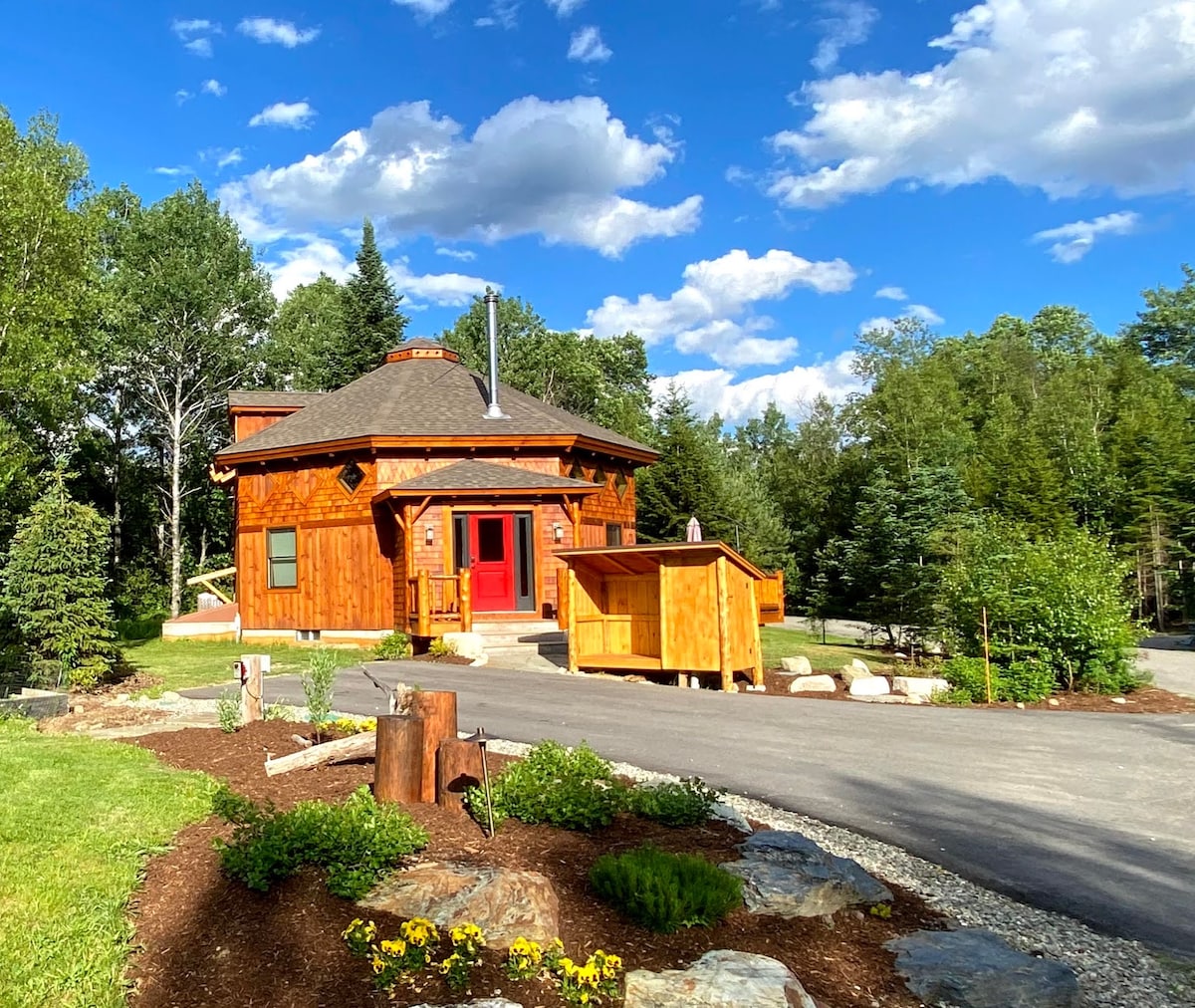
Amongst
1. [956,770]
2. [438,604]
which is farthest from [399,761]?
[438,604]

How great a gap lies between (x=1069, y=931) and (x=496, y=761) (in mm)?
3912

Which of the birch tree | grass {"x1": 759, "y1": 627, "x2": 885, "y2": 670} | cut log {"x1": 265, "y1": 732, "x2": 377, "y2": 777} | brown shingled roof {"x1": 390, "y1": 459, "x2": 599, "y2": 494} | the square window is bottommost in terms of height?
grass {"x1": 759, "y1": 627, "x2": 885, "y2": 670}

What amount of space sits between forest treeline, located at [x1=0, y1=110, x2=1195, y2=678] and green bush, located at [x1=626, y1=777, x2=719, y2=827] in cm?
1180

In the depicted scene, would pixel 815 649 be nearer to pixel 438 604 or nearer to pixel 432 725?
pixel 438 604

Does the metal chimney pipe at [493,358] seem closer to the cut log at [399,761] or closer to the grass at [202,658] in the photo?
the grass at [202,658]

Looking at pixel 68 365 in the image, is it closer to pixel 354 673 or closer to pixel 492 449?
pixel 492 449

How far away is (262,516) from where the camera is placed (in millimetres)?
20375

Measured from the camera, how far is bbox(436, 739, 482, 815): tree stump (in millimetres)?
5320

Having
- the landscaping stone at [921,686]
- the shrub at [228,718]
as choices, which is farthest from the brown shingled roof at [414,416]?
the shrub at [228,718]

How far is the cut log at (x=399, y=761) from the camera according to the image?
5.39 m

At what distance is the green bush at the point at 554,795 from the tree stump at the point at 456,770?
74mm

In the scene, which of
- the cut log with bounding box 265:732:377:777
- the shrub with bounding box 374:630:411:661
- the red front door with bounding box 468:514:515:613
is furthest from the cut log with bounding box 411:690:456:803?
the red front door with bounding box 468:514:515:613

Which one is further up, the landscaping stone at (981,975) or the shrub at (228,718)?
the shrub at (228,718)

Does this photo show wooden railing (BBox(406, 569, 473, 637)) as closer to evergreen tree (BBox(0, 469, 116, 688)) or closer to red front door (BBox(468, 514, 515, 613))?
red front door (BBox(468, 514, 515, 613))
